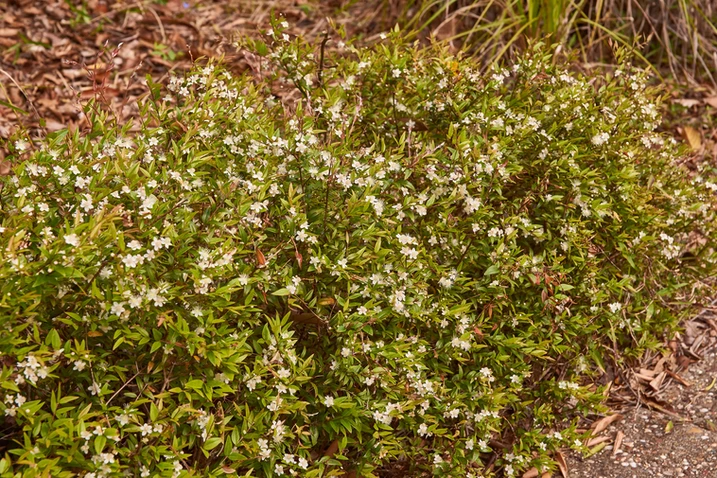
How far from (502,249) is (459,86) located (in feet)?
2.26

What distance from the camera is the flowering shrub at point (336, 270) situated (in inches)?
86.4

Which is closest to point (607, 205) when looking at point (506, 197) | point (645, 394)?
point (506, 197)

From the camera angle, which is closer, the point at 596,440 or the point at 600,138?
the point at 600,138

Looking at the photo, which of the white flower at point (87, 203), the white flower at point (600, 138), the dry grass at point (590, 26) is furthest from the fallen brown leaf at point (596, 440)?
the dry grass at point (590, 26)

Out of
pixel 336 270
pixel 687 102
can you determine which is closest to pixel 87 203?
pixel 336 270

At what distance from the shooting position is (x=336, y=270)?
249 centimetres

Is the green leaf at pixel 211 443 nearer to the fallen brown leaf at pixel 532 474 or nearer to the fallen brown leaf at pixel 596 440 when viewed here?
the fallen brown leaf at pixel 532 474

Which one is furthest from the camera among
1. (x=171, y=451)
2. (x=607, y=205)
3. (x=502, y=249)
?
(x=607, y=205)

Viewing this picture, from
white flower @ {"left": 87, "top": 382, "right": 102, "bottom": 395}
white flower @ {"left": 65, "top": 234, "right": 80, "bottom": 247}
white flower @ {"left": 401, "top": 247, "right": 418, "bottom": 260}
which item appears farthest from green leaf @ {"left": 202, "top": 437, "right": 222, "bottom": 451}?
white flower @ {"left": 401, "top": 247, "right": 418, "bottom": 260}

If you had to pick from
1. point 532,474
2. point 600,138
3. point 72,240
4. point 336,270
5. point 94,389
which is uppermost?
point 72,240

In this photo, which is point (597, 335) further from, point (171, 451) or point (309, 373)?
point (171, 451)

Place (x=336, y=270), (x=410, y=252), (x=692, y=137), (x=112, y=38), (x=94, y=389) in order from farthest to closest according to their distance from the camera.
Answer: (x=112, y=38), (x=692, y=137), (x=410, y=252), (x=336, y=270), (x=94, y=389)

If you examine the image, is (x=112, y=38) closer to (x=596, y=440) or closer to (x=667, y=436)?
(x=596, y=440)

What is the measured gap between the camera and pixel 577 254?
309 cm
